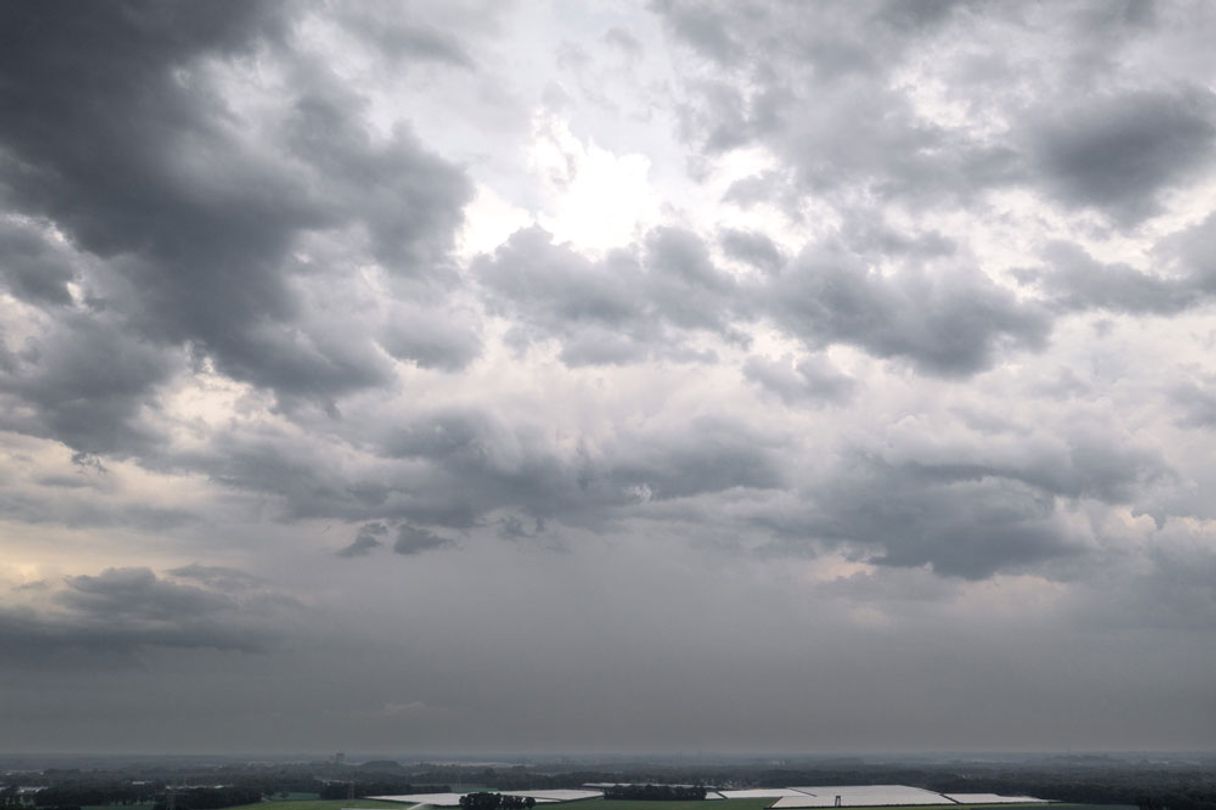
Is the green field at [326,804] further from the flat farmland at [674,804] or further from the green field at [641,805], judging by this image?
the flat farmland at [674,804]

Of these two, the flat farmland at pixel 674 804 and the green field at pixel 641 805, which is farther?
the flat farmland at pixel 674 804

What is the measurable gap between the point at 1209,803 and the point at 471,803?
10404cm

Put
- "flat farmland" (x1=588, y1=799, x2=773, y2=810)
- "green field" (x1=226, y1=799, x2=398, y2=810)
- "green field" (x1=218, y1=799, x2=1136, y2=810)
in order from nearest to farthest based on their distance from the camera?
"green field" (x1=218, y1=799, x2=1136, y2=810)
"green field" (x1=226, y1=799, x2=398, y2=810)
"flat farmland" (x1=588, y1=799, x2=773, y2=810)

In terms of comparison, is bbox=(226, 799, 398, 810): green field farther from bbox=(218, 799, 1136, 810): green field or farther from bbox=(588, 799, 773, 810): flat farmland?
bbox=(588, 799, 773, 810): flat farmland

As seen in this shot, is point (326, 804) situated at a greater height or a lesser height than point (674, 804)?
greater

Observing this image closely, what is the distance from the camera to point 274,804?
164 m

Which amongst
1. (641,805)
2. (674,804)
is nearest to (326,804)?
(641,805)

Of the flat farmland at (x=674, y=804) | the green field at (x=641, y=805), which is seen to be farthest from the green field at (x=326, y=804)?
the flat farmland at (x=674, y=804)

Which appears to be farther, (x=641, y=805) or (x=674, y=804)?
(x=674, y=804)

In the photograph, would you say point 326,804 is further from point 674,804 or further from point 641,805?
point 674,804

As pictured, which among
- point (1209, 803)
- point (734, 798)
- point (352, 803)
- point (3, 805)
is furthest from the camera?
point (734, 798)

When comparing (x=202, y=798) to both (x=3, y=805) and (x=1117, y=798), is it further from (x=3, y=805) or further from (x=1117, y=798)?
(x=1117, y=798)

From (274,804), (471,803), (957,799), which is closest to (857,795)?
(957,799)

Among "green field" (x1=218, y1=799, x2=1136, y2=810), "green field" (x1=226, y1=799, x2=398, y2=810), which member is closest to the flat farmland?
"green field" (x1=218, y1=799, x2=1136, y2=810)
